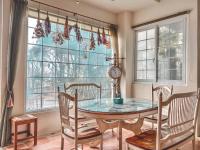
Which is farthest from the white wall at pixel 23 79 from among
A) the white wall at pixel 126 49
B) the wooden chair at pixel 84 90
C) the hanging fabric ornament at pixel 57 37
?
the white wall at pixel 126 49

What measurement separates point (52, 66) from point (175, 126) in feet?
8.17

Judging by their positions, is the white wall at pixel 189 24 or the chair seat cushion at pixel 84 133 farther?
the white wall at pixel 189 24

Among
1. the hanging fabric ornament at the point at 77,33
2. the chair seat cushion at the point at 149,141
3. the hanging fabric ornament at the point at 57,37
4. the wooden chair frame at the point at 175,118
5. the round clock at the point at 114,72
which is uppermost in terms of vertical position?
the hanging fabric ornament at the point at 77,33

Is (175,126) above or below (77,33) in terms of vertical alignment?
below

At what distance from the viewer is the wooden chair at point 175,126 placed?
1.71 m

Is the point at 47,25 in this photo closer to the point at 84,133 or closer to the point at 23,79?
the point at 23,79

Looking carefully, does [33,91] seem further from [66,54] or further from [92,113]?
[92,113]

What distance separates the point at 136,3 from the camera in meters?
3.90

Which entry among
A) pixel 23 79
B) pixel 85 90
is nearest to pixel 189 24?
pixel 85 90

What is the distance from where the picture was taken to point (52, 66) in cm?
350

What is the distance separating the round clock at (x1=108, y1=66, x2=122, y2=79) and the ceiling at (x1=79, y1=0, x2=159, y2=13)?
1377 millimetres

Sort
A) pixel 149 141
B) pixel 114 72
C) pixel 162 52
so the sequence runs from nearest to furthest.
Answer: pixel 149 141 → pixel 162 52 → pixel 114 72

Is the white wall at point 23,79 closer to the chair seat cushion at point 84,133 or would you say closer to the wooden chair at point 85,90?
the wooden chair at point 85,90

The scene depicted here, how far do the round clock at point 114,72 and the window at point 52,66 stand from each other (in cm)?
36
